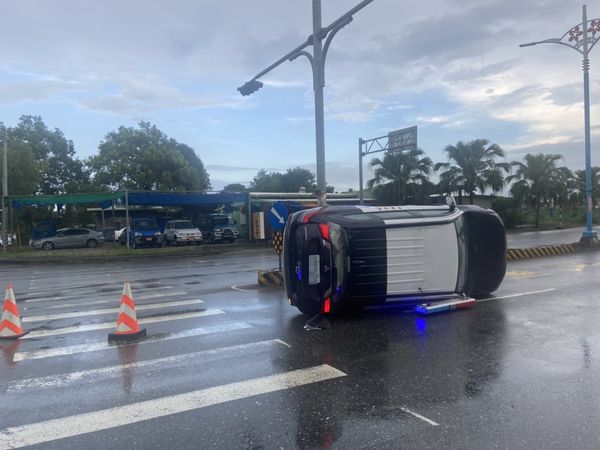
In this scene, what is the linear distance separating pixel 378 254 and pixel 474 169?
3097 cm

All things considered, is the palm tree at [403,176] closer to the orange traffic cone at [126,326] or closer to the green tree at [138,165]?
the green tree at [138,165]

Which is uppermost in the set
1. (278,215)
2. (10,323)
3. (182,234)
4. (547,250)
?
(278,215)

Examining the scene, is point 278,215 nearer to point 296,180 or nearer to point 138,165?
point 138,165

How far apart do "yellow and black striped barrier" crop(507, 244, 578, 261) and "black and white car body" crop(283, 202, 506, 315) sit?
29.3 ft

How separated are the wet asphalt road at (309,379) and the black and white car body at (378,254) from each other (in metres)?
0.50

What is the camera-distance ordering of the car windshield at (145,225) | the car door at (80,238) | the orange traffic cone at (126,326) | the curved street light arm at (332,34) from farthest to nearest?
the car door at (80,238), the car windshield at (145,225), the curved street light arm at (332,34), the orange traffic cone at (126,326)

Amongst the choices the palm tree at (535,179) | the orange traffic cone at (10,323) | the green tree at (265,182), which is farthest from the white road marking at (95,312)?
the green tree at (265,182)

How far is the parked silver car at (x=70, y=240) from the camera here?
100 ft

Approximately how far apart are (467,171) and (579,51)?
17.3 m

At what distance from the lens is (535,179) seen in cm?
3912

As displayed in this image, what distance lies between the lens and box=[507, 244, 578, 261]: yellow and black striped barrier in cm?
1684

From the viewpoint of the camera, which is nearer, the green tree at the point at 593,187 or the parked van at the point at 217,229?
the parked van at the point at 217,229

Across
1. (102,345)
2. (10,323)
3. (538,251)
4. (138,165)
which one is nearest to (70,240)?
(138,165)

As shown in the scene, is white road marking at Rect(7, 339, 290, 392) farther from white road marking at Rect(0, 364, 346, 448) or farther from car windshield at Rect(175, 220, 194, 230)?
car windshield at Rect(175, 220, 194, 230)
